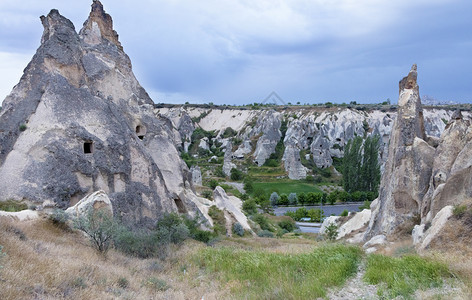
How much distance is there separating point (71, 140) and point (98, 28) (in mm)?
8582

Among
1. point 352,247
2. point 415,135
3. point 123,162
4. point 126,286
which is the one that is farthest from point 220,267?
point 415,135

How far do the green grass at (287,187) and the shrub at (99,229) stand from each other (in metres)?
39.8

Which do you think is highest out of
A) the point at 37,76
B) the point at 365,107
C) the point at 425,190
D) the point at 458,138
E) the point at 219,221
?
the point at 365,107

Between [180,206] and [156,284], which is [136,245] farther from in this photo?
[180,206]

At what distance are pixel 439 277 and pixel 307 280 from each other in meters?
1.98

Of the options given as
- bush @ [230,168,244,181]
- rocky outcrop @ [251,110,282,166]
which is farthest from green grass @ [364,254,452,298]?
rocky outcrop @ [251,110,282,166]

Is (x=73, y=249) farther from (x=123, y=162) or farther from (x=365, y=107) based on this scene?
(x=365, y=107)

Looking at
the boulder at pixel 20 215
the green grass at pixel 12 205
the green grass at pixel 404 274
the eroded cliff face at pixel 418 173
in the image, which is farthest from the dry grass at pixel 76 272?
the eroded cliff face at pixel 418 173

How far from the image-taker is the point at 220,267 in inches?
310

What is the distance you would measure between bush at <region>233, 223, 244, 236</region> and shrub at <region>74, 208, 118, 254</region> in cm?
1038

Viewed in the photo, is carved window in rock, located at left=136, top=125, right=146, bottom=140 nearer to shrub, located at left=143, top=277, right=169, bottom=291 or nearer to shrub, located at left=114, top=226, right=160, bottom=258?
shrub, located at left=114, top=226, right=160, bottom=258

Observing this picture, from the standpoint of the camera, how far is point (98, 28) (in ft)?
60.4

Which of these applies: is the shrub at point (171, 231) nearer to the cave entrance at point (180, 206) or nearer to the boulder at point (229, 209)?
the cave entrance at point (180, 206)

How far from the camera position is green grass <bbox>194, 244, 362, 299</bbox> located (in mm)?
5492
